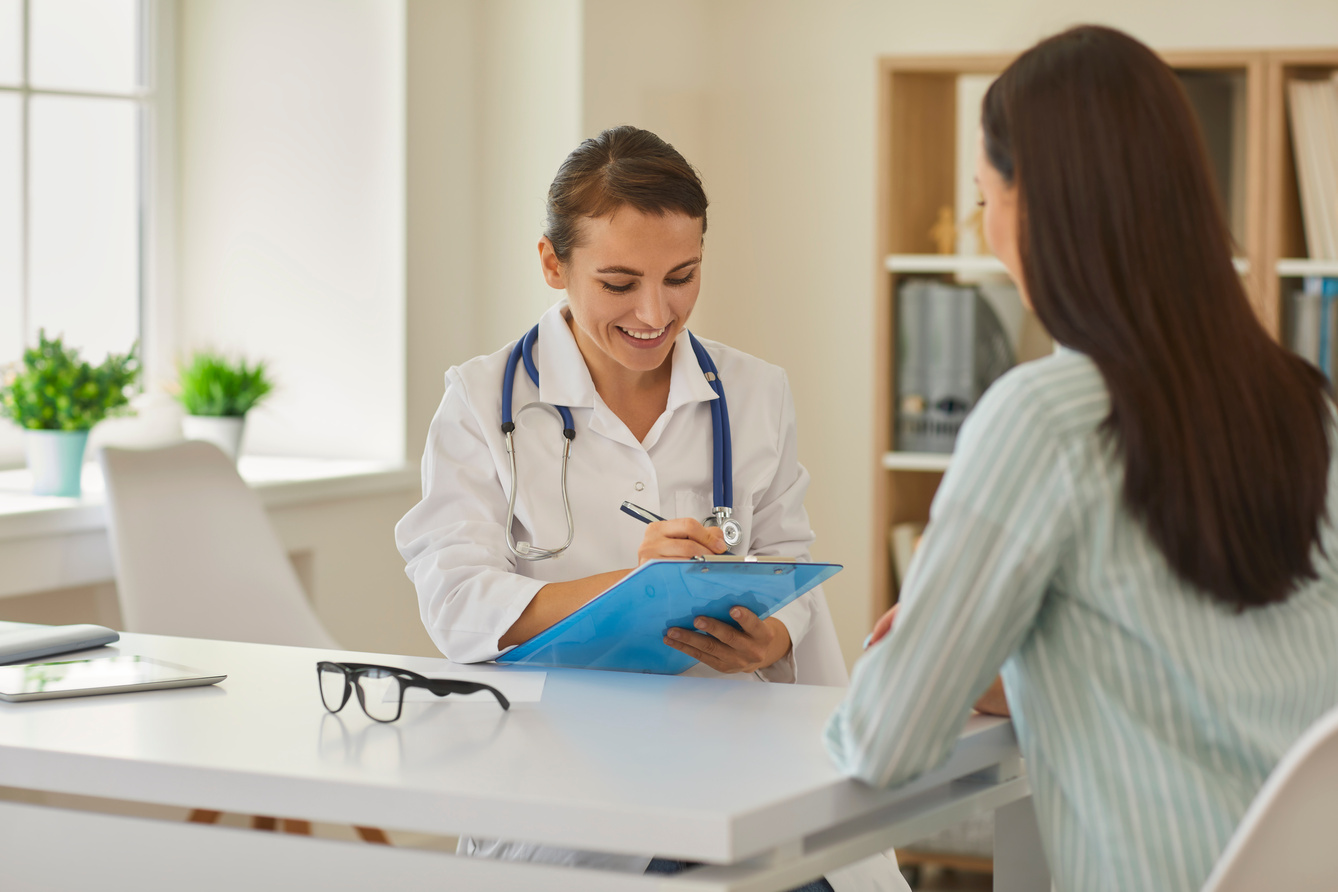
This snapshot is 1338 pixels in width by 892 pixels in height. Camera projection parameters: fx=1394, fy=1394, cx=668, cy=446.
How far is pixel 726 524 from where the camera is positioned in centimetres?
161

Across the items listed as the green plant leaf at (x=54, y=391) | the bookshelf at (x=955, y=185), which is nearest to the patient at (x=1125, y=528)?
the green plant leaf at (x=54, y=391)

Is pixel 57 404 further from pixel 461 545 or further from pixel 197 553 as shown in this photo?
pixel 461 545

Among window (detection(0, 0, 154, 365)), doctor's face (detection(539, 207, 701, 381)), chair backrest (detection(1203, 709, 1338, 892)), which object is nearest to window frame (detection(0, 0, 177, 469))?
window (detection(0, 0, 154, 365))

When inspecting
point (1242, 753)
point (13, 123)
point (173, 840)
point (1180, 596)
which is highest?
point (13, 123)

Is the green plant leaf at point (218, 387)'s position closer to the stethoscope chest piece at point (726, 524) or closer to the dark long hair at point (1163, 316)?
the stethoscope chest piece at point (726, 524)

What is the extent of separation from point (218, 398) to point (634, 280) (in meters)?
1.39

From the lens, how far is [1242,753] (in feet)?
3.35

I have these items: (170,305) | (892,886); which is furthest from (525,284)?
(892,886)

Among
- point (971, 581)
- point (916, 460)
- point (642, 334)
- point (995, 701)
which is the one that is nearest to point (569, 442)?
point (642, 334)

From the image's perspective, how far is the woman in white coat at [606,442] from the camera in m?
1.66

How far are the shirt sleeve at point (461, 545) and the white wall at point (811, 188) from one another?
81.0 inches

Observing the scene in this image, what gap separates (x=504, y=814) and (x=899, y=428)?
7.45ft

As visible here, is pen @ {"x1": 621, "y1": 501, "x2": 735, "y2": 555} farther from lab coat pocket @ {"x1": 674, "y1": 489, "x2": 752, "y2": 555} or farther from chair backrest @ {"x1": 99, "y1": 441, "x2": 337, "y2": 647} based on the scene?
chair backrest @ {"x1": 99, "y1": 441, "x2": 337, "y2": 647}

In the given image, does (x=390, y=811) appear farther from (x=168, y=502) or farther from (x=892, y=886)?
(x=168, y=502)
